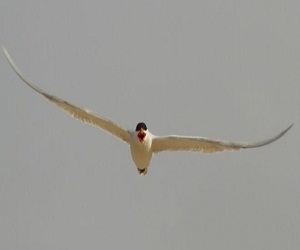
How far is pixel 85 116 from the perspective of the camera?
5428 centimetres

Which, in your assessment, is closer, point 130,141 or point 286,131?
point 286,131

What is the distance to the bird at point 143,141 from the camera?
53.8 meters

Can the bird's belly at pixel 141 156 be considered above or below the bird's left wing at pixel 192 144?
below

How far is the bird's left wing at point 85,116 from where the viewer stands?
5294 centimetres

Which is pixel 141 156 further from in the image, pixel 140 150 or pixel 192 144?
pixel 192 144

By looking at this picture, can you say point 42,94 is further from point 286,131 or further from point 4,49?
point 286,131

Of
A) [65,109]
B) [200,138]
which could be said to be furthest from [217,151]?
[65,109]

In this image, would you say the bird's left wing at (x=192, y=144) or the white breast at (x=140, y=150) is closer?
the bird's left wing at (x=192, y=144)

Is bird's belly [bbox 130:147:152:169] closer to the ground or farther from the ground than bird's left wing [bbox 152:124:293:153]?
closer to the ground

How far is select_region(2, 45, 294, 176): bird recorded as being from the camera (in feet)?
176

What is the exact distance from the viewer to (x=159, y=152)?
55.1 meters

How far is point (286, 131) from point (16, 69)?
7.38 m

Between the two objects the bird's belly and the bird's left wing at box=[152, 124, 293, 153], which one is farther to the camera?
the bird's belly

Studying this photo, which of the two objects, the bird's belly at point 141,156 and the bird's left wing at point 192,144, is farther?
the bird's belly at point 141,156
